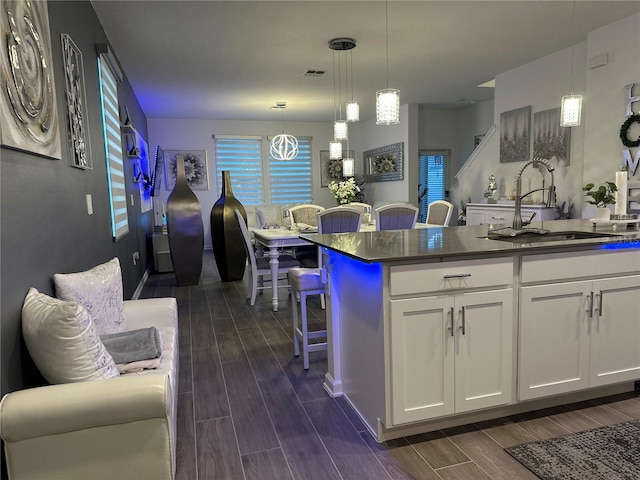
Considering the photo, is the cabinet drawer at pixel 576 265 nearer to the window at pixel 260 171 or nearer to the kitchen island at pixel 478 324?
the kitchen island at pixel 478 324

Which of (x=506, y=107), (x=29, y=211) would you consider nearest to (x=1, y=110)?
(x=29, y=211)

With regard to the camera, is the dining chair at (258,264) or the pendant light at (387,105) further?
the dining chair at (258,264)

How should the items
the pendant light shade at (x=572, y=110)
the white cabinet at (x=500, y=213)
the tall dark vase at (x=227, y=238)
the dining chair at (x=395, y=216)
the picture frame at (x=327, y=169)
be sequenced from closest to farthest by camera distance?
the pendant light shade at (x=572, y=110) → the dining chair at (x=395, y=216) → the white cabinet at (x=500, y=213) → the tall dark vase at (x=227, y=238) → the picture frame at (x=327, y=169)

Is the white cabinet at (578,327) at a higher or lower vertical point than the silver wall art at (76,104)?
lower

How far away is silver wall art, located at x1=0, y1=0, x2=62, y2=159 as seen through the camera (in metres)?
1.46

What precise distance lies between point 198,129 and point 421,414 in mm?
7911

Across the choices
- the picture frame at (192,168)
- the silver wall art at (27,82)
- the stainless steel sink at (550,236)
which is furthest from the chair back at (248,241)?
the picture frame at (192,168)

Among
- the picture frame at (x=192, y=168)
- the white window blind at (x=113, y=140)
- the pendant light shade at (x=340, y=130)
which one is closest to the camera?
Answer: the white window blind at (x=113, y=140)

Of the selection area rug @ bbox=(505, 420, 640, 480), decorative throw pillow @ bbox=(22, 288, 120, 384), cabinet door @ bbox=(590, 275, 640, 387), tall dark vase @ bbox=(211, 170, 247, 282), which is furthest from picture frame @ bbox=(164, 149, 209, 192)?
area rug @ bbox=(505, 420, 640, 480)

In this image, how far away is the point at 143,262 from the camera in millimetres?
5957

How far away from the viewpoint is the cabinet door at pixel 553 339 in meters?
2.11

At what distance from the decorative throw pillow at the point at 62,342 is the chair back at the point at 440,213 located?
12.8 ft

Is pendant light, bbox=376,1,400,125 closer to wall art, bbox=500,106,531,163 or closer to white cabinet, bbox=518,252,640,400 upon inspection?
white cabinet, bbox=518,252,640,400

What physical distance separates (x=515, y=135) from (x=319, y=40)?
9.69 ft
